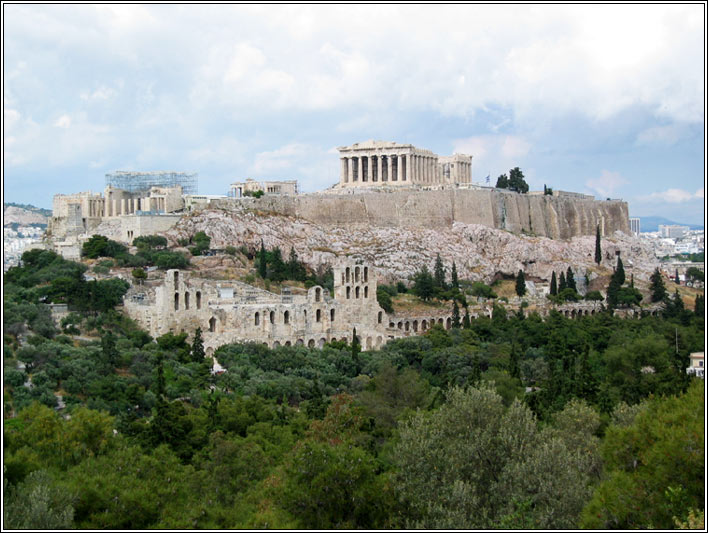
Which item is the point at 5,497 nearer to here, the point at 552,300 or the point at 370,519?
the point at 370,519

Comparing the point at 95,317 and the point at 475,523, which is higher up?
the point at 95,317

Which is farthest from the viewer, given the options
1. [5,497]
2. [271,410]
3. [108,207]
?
[108,207]

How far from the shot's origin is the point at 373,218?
255 feet

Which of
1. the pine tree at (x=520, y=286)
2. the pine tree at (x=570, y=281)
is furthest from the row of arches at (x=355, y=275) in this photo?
the pine tree at (x=570, y=281)

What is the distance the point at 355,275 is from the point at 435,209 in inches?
1166

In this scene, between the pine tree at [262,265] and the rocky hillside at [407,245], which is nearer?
the pine tree at [262,265]

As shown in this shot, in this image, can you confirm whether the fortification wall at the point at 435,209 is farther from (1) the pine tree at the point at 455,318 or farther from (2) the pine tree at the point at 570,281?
(1) the pine tree at the point at 455,318

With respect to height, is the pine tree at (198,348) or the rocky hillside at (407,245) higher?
the rocky hillside at (407,245)

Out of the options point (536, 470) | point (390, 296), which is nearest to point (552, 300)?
point (390, 296)

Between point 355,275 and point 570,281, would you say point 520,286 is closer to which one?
point 570,281

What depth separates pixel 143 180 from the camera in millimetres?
78625

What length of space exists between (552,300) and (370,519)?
4788cm

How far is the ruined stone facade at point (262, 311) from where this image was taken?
148 ft

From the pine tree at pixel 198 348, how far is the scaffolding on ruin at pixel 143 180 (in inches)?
1440
